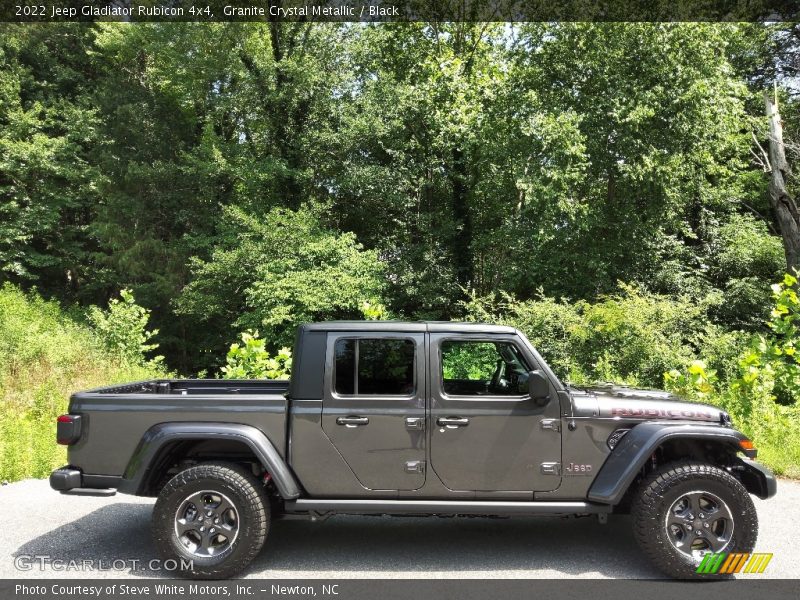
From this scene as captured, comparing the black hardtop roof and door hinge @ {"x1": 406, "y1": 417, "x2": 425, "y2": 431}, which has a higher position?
the black hardtop roof

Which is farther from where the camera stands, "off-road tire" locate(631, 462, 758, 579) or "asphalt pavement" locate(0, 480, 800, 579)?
"asphalt pavement" locate(0, 480, 800, 579)

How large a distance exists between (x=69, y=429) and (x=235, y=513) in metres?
1.30

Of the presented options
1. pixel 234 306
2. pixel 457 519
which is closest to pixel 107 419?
pixel 457 519

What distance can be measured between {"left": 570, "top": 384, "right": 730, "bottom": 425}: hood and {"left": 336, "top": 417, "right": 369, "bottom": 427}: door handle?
1499 millimetres

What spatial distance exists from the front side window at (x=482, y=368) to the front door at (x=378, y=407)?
0.93ft

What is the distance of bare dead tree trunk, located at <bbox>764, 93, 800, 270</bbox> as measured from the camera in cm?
1658

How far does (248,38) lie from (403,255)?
A: 9.53 m

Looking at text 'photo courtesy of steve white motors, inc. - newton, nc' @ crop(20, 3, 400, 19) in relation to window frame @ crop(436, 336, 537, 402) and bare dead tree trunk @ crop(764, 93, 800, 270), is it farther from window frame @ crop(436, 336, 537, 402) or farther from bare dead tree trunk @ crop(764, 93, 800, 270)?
window frame @ crop(436, 336, 537, 402)

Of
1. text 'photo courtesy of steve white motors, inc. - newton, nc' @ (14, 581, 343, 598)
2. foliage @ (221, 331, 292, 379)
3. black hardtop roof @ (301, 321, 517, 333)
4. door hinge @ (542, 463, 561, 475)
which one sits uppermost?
black hardtop roof @ (301, 321, 517, 333)

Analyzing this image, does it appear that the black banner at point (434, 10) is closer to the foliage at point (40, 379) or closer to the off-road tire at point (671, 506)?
the foliage at point (40, 379)

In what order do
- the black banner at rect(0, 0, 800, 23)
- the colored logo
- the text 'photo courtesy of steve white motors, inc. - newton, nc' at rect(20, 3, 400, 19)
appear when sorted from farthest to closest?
the text 'photo courtesy of steve white motors, inc. - newton, nc' at rect(20, 3, 400, 19), the black banner at rect(0, 0, 800, 23), the colored logo

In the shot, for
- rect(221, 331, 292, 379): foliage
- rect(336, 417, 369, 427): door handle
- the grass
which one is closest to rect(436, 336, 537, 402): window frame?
rect(336, 417, 369, 427): door handle

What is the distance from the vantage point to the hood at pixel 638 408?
14.6 feet

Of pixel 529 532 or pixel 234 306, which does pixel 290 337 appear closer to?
pixel 234 306
